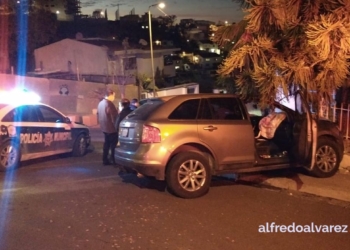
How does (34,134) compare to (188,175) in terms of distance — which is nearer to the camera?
(188,175)

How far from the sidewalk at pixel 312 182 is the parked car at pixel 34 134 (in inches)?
180

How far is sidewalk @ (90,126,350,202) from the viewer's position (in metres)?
7.56

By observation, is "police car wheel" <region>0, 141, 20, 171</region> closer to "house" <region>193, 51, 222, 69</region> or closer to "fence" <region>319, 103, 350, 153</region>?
"fence" <region>319, 103, 350, 153</region>

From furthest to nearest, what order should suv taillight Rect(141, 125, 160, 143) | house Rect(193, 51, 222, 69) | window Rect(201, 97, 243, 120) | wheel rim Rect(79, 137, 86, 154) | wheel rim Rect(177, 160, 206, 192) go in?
1. house Rect(193, 51, 222, 69)
2. wheel rim Rect(79, 137, 86, 154)
3. window Rect(201, 97, 243, 120)
4. wheel rim Rect(177, 160, 206, 192)
5. suv taillight Rect(141, 125, 160, 143)

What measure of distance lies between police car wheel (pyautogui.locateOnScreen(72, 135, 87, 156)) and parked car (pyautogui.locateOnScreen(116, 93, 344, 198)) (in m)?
4.02

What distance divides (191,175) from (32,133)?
4465mm

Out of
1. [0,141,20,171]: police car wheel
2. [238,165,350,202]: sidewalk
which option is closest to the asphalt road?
[238,165,350,202]: sidewalk

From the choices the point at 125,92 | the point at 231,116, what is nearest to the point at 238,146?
the point at 231,116

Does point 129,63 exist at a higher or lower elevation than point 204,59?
lower

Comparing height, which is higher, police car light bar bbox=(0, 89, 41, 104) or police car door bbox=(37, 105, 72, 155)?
police car light bar bbox=(0, 89, 41, 104)

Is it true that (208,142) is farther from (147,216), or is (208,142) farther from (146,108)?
(147,216)

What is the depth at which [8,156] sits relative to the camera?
967 centimetres

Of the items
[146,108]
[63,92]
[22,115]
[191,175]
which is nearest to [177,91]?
[63,92]

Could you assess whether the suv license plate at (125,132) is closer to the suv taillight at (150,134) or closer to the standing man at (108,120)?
the suv taillight at (150,134)
